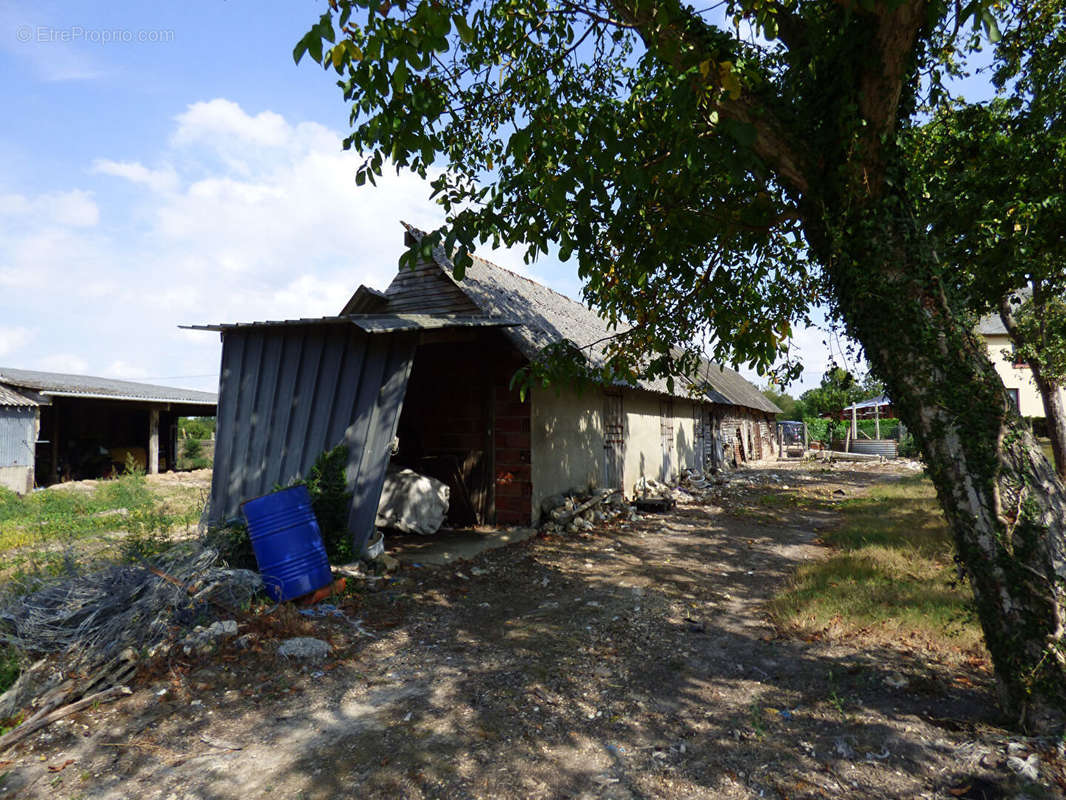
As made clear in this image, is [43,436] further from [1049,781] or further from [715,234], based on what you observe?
[1049,781]

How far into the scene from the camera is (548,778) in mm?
2783

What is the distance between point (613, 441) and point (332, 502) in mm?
6897

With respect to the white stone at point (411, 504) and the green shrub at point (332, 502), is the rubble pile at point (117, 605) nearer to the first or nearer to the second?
the green shrub at point (332, 502)

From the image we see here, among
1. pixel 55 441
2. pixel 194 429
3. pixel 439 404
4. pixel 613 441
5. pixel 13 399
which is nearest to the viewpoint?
pixel 439 404

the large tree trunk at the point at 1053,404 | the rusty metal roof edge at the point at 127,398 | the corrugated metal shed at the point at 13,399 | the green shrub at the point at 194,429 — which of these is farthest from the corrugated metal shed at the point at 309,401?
the green shrub at the point at 194,429

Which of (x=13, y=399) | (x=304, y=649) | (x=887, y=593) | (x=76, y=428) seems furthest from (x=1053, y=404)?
(x=76, y=428)

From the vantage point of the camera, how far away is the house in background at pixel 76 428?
1460cm

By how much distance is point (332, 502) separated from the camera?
6.20 m

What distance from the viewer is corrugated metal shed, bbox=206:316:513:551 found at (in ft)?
20.9

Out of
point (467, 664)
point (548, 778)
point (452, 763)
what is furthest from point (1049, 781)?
point (467, 664)

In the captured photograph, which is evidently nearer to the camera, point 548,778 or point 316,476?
point 548,778

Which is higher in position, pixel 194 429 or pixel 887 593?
pixel 194 429

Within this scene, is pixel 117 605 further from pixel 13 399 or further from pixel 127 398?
pixel 127 398

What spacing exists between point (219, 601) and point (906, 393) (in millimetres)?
5470
